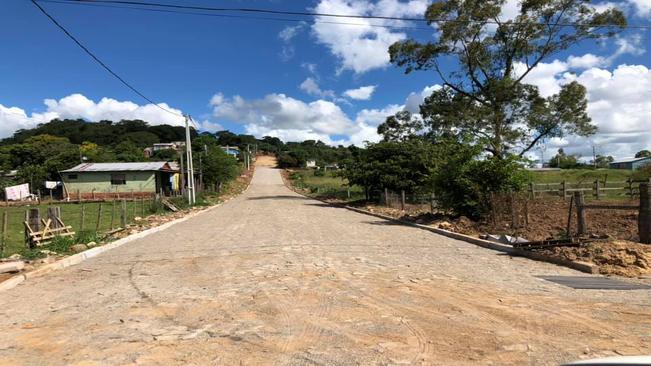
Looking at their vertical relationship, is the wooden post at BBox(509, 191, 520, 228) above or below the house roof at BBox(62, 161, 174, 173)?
below

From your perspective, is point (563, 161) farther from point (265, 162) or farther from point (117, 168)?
point (117, 168)

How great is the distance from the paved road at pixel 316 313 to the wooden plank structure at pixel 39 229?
170 inches

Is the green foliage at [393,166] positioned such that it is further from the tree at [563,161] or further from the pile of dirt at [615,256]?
the tree at [563,161]

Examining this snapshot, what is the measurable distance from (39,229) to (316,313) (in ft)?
40.3

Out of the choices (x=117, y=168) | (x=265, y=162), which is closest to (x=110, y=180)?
(x=117, y=168)

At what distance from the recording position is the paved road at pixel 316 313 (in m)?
4.97

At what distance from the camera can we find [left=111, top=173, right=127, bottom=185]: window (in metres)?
53.7

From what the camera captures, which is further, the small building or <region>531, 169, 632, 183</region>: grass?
the small building

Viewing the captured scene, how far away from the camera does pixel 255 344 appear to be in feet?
17.3

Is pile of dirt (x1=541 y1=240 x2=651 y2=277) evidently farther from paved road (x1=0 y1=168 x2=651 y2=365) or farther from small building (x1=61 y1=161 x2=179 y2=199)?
small building (x1=61 y1=161 x2=179 y2=199)

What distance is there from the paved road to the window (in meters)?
45.0

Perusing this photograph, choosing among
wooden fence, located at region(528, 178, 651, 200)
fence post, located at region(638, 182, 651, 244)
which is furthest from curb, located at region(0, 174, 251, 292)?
wooden fence, located at region(528, 178, 651, 200)

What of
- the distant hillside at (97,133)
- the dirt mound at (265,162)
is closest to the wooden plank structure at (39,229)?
the distant hillside at (97,133)

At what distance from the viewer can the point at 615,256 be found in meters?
9.94
